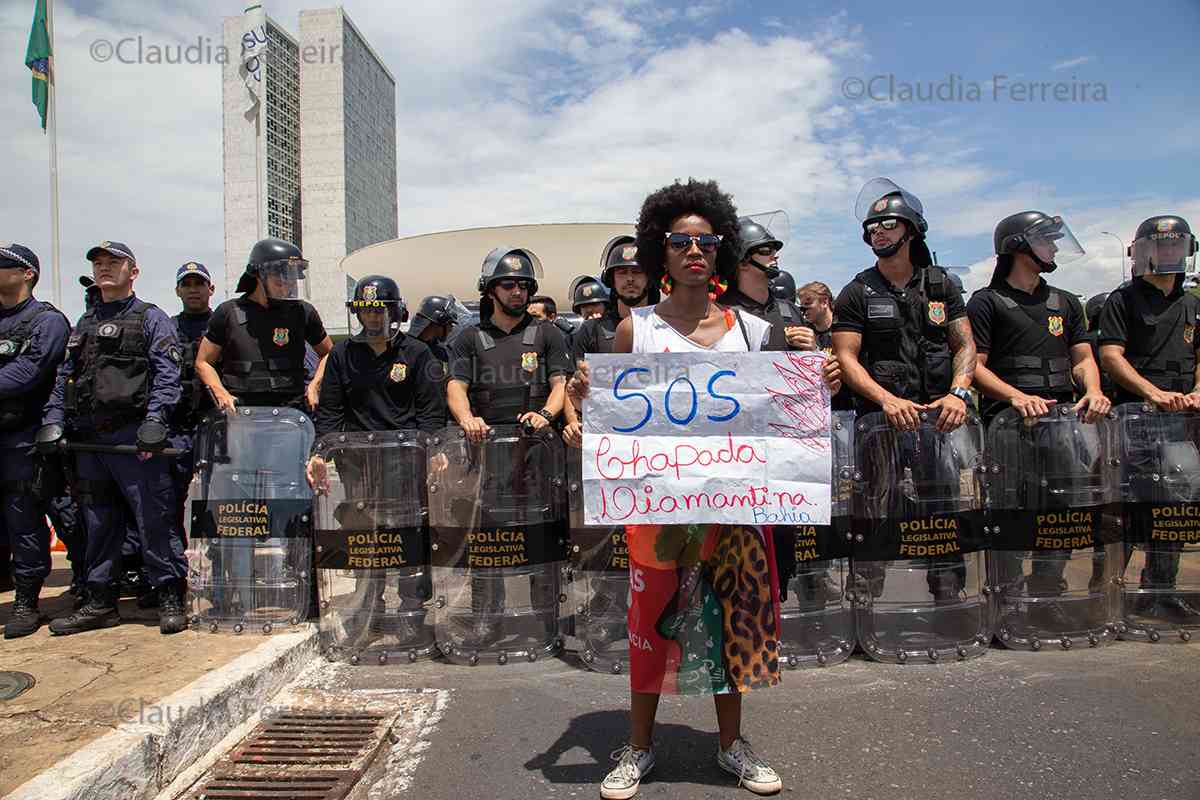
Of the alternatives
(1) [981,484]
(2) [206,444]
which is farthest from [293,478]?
(1) [981,484]

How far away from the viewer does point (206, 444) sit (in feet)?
15.8

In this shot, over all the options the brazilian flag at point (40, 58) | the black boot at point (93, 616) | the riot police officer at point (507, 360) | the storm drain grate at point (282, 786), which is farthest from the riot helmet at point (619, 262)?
the brazilian flag at point (40, 58)

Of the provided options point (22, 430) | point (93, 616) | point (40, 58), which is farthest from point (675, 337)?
point (40, 58)

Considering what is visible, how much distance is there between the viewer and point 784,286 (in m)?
7.03

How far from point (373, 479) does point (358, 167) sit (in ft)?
210

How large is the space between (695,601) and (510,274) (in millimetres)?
2458

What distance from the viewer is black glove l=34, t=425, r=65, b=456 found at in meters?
4.47

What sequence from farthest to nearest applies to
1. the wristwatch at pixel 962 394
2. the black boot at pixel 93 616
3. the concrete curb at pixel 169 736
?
the black boot at pixel 93 616 → the wristwatch at pixel 962 394 → the concrete curb at pixel 169 736

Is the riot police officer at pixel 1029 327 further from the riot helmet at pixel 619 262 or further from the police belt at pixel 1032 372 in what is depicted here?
the riot helmet at pixel 619 262

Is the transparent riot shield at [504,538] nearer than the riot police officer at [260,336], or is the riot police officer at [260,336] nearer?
the transparent riot shield at [504,538]

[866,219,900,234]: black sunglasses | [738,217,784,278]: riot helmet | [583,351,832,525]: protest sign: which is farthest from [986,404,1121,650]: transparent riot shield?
[583,351,832,525]: protest sign

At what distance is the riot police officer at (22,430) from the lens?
4652 mm

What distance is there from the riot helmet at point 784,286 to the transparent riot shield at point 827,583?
268 centimetres

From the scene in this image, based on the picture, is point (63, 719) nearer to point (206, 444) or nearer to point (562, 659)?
point (206, 444)
